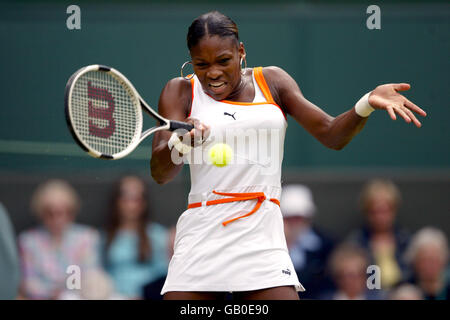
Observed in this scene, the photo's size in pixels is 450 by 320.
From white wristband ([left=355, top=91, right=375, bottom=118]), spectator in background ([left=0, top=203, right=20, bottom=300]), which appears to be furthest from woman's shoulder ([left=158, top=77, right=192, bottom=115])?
spectator in background ([left=0, top=203, right=20, bottom=300])

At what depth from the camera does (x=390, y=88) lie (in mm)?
3229

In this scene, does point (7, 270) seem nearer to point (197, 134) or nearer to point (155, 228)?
point (155, 228)

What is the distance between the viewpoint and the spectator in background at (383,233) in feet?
19.7

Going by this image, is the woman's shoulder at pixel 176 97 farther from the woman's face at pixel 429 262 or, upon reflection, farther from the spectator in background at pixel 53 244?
the woman's face at pixel 429 262

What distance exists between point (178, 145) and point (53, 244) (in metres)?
3.20

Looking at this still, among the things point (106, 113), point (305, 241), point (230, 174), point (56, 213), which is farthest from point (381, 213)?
point (106, 113)

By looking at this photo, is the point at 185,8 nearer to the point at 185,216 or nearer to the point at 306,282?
the point at 306,282

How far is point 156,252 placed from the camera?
19.8ft

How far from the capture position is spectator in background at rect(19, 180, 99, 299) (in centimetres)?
587

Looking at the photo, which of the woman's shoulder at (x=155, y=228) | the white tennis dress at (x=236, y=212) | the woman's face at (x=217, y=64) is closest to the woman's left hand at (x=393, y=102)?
the white tennis dress at (x=236, y=212)

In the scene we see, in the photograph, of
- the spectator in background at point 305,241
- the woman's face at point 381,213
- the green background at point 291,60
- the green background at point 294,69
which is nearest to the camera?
the spectator in background at point 305,241

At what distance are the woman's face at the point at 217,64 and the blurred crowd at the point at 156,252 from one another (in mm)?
2840

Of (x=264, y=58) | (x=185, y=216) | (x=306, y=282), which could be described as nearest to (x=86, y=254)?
(x=306, y=282)
